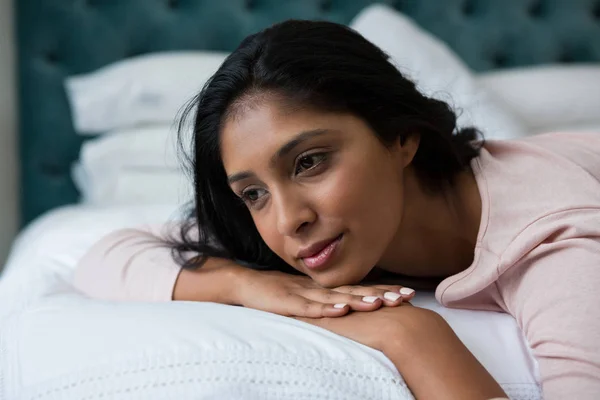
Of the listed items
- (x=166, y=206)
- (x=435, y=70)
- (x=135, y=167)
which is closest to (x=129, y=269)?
(x=166, y=206)

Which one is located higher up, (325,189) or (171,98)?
(325,189)

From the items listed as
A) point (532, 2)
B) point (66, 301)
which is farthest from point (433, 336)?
point (532, 2)

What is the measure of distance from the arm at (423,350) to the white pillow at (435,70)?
2.87 feet

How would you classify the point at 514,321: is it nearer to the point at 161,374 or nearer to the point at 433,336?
the point at 433,336

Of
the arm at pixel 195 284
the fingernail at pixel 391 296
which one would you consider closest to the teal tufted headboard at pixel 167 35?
the arm at pixel 195 284

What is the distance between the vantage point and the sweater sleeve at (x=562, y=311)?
0.57 m

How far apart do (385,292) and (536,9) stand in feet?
5.26

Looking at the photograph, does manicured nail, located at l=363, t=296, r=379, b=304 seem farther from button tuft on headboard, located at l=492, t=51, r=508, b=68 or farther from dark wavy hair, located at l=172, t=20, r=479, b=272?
button tuft on headboard, located at l=492, t=51, r=508, b=68

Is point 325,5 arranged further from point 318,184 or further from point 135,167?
point 318,184

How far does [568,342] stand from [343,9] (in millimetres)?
1528

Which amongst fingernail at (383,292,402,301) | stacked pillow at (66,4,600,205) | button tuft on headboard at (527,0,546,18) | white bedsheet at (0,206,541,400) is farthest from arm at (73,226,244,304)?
button tuft on headboard at (527,0,546,18)

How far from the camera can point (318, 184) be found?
72 cm

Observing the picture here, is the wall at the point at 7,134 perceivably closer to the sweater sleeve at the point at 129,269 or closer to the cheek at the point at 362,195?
the sweater sleeve at the point at 129,269

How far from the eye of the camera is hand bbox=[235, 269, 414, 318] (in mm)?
685
